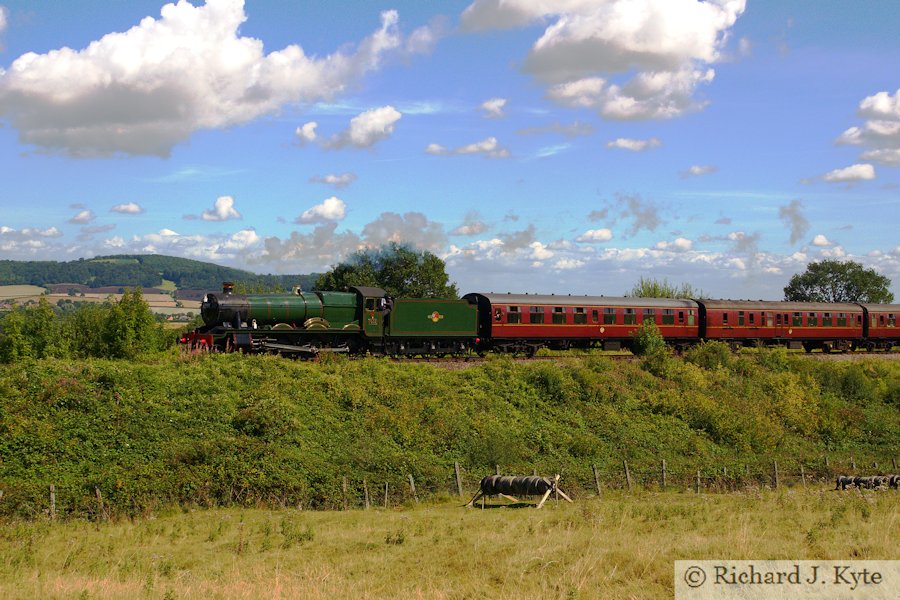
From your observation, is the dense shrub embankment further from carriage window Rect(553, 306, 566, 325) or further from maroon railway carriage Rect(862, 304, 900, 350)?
maroon railway carriage Rect(862, 304, 900, 350)

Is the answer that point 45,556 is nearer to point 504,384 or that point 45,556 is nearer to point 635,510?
point 635,510

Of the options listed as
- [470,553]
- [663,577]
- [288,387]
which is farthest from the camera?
[288,387]

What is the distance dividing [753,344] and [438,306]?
85.7ft

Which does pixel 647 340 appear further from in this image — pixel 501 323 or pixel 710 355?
pixel 501 323

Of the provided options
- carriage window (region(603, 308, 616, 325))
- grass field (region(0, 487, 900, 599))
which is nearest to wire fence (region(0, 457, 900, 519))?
grass field (region(0, 487, 900, 599))

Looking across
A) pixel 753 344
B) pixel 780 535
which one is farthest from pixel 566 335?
pixel 780 535

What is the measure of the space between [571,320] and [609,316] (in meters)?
3.01

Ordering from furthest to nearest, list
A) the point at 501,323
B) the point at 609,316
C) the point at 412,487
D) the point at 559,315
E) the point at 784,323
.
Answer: the point at 784,323, the point at 609,316, the point at 559,315, the point at 501,323, the point at 412,487

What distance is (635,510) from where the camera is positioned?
870 inches

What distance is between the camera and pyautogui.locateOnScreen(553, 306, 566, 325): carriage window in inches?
1761

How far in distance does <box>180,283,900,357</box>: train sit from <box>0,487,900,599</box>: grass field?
13.1 meters

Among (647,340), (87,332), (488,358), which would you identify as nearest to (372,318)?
(488,358)

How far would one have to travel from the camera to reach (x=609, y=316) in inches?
1845

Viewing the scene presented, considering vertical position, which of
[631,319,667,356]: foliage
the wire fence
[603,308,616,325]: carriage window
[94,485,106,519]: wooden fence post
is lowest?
the wire fence
